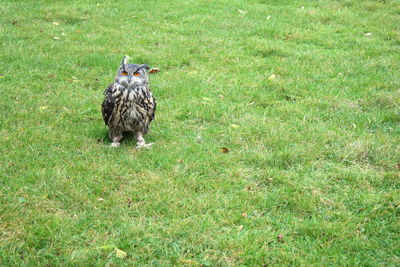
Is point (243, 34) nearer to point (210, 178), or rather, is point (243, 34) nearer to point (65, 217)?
point (210, 178)

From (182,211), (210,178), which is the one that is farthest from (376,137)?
(182,211)

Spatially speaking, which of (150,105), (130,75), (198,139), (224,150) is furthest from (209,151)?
(130,75)

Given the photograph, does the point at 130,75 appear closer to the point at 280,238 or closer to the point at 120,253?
the point at 120,253

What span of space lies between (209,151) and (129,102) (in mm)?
1153

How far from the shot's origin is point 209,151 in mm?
5957

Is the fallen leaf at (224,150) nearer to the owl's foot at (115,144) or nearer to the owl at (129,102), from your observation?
the owl at (129,102)

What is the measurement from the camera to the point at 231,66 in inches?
354

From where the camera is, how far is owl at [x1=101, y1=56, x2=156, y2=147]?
19.0ft

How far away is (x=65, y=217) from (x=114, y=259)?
2.68ft

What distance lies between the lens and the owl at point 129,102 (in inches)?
228

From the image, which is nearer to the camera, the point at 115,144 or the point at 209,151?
the point at 209,151

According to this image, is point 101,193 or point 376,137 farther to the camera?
point 376,137

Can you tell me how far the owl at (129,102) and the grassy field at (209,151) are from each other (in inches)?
12.1

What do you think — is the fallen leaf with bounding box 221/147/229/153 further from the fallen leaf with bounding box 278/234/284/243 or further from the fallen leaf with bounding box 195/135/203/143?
the fallen leaf with bounding box 278/234/284/243
